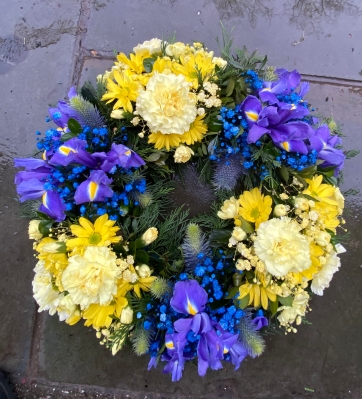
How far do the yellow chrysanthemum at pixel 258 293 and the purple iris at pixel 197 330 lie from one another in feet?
0.31

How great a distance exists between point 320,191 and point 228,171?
0.24m

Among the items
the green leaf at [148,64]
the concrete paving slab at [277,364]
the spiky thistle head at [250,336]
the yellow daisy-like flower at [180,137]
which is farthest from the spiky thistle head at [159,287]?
the concrete paving slab at [277,364]

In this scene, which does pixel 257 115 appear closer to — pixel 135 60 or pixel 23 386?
pixel 135 60

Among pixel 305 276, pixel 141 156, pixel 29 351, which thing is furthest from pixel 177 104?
pixel 29 351

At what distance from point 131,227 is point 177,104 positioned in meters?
0.35

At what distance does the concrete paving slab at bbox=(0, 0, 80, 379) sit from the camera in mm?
1479

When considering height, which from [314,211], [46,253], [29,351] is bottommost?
[29,351]

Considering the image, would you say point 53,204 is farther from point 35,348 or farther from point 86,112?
point 35,348

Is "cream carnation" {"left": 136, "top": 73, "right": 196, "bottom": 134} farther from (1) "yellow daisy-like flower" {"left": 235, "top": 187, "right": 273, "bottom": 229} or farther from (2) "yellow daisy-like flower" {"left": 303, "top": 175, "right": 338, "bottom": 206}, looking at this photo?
(2) "yellow daisy-like flower" {"left": 303, "top": 175, "right": 338, "bottom": 206}

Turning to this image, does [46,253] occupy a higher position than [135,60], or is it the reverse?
[135,60]

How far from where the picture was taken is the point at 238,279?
897mm

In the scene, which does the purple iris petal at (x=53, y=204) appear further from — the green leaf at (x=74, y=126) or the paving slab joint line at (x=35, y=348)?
the paving slab joint line at (x=35, y=348)

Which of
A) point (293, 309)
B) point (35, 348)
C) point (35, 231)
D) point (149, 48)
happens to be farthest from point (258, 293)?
point (35, 348)

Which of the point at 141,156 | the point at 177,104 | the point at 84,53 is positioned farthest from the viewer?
the point at 84,53
